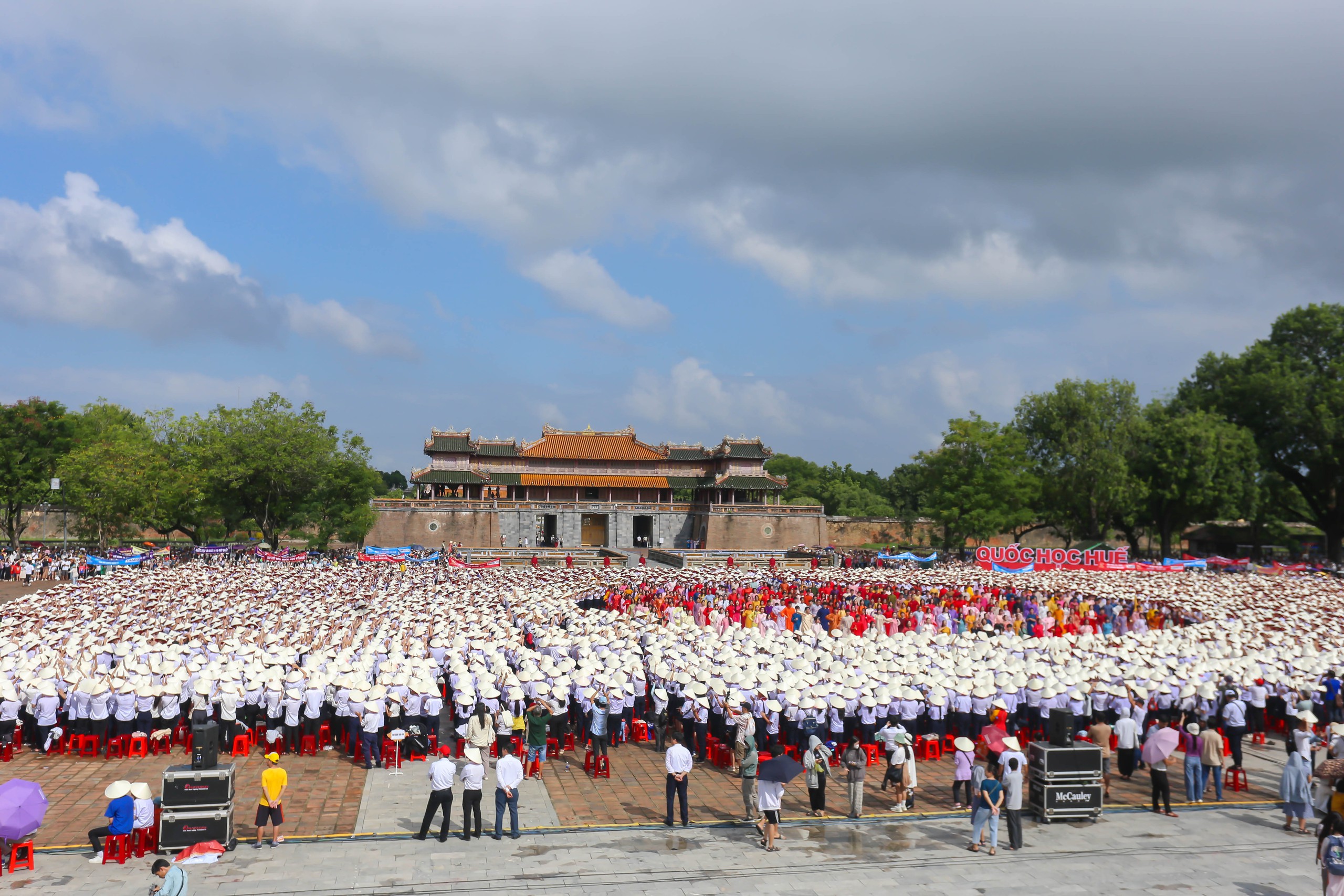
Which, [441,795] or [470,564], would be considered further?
[470,564]

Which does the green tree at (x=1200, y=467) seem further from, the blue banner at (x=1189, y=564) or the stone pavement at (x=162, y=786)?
the stone pavement at (x=162, y=786)

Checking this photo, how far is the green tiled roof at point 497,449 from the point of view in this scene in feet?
226

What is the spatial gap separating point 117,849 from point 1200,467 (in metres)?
58.6

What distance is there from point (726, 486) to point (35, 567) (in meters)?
43.5

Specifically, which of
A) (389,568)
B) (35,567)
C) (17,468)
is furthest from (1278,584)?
(17,468)

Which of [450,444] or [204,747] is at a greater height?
[450,444]

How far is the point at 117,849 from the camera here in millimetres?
9797

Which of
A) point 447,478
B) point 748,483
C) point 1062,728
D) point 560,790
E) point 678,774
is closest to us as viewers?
point 678,774

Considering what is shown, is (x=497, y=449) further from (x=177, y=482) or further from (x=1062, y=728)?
(x=1062, y=728)

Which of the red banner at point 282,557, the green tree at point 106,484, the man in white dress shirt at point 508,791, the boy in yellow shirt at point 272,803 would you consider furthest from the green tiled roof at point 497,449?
the man in white dress shirt at point 508,791

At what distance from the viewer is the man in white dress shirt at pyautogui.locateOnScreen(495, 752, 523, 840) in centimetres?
1077

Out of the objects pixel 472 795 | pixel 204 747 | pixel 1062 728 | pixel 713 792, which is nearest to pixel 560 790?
pixel 713 792

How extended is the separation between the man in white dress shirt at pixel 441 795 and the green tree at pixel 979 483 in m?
47.9

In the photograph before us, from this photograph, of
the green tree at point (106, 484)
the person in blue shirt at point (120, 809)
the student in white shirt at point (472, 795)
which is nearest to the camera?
the person in blue shirt at point (120, 809)
